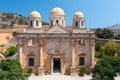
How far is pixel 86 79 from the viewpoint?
31750 millimetres

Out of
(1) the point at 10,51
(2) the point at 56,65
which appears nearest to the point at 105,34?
(1) the point at 10,51

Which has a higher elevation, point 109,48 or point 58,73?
point 109,48

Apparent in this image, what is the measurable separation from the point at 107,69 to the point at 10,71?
9163 millimetres

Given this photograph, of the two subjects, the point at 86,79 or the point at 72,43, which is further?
the point at 72,43

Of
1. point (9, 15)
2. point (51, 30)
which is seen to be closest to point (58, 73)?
point (51, 30)

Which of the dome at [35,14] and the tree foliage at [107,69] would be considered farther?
the dome at [35,14]

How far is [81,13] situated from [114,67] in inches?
449

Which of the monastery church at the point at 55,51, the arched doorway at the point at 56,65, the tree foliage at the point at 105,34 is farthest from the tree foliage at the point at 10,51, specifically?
the tree foliage at the point at 105,34

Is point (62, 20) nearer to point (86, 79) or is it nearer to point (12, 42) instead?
point (86, 79)

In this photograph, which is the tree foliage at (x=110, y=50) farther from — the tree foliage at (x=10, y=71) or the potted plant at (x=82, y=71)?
the tree foliage at (x=10, y=71)

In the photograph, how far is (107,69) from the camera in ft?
94.4

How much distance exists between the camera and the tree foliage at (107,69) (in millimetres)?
28672

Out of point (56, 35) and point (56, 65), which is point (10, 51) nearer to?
Result: point (56, 65)

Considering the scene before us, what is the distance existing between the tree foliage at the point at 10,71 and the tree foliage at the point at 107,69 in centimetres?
752
